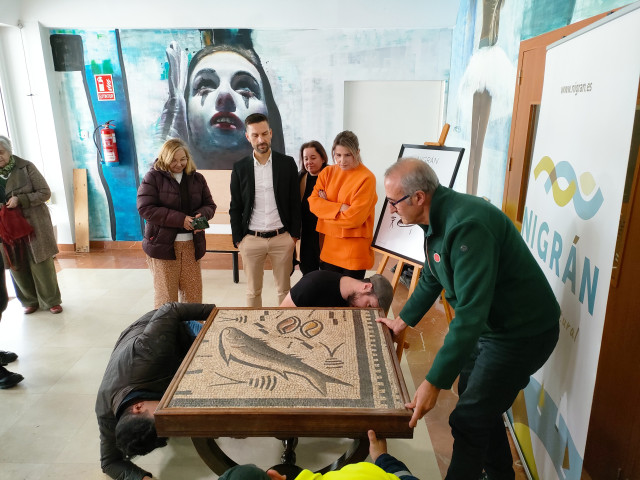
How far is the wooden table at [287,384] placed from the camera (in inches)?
51.9

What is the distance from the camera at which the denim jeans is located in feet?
5.09

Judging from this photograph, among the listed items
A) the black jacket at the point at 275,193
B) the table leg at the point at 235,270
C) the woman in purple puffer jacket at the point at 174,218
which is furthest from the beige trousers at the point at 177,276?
the table leg at the point at 235,270

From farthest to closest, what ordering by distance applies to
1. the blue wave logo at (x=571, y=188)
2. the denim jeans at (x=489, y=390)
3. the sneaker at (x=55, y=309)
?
1. the sneaker at (x=55, y=309)
2. the denim jeans at (x=489, y=390)
3. the blue wave logo at (x=571, y=188)

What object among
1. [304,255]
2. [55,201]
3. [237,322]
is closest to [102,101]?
[55,201]

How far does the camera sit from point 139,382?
1.76 meters

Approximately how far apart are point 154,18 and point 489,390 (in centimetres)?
519

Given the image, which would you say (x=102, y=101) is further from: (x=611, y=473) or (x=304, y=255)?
(x=611, y=473)

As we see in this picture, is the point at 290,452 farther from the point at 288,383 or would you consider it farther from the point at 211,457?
the point at 288,383

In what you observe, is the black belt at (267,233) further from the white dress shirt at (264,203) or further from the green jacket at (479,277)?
the green jacket at (479,277)

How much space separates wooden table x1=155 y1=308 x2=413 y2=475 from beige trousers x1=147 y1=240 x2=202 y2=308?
1.39 m

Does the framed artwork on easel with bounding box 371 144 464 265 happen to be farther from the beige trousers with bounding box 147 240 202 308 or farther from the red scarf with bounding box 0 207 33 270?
the red scarf with bounding box 0 207 33 270

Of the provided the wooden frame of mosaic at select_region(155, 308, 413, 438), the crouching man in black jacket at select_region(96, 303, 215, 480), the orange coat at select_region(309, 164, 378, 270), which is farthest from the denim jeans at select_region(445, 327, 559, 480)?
the orange coat at select_region(309, 164, 378, 270)

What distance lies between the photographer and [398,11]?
4902mm

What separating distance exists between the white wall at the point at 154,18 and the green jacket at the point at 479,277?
4130 millimetres
